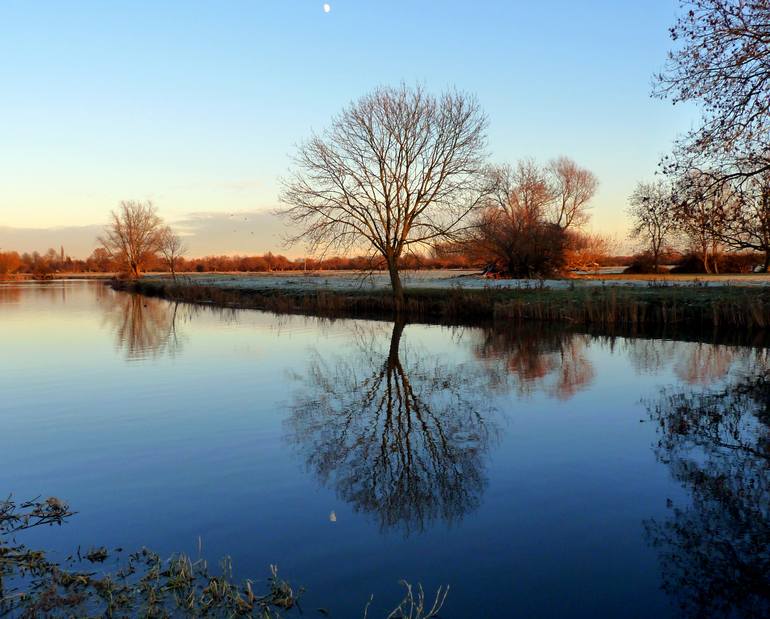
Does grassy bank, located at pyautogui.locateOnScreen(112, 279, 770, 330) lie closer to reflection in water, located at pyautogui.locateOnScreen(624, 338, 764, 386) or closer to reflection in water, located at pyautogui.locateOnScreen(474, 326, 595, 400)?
reflection in water, located at pyautogui.locateOnScreen(474, 326, 595, 400)

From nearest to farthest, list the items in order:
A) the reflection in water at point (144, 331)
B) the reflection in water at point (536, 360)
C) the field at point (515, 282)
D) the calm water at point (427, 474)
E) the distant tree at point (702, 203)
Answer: the calm water at point (427, 474), the reflection in water at point (536, 360), the distant tree at point (702, 203), the reflection in water at point (144, 331), the field at point (515, 282)

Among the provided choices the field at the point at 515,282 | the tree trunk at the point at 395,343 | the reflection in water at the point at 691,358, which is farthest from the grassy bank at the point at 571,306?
the reflection in water at the point at 691,358

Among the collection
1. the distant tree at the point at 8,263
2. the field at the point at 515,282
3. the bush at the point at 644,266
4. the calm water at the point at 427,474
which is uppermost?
the distant tree at the point at 8,263

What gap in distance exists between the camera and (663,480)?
707 centimetres

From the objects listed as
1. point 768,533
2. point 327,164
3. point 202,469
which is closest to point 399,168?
point 327,164

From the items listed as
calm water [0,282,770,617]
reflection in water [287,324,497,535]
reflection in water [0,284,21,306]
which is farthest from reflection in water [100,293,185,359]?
reflection in water [0,284,21,306]

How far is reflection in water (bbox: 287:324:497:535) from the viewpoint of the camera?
6578mm

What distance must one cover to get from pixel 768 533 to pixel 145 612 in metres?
5.54

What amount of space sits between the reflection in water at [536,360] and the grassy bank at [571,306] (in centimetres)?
276

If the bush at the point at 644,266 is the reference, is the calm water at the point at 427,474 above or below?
below

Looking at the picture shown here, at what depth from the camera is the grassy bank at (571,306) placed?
2116cm

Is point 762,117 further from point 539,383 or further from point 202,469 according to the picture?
point 202,469

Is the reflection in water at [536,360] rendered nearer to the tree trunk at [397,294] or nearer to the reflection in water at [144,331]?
the tree trunk at [397,294]

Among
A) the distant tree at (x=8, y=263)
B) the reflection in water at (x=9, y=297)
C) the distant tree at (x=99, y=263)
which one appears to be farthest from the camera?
the distant tree at (x=99, y=263)
